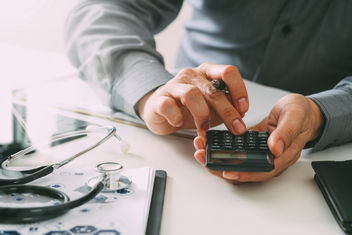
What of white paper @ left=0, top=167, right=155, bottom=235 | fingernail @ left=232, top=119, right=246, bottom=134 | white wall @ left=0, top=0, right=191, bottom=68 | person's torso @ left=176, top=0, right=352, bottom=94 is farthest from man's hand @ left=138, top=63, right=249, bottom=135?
white wall @ left=0, top=0, right=191, bottom=68

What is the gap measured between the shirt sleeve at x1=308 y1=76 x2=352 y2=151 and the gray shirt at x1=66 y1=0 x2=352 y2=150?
0.20 feet

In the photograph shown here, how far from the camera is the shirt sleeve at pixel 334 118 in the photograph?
0.61 metres

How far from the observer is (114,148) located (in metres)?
0.58

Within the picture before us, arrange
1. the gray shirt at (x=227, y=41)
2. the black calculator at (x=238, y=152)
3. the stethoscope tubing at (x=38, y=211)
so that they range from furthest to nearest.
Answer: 1. the gray shirt at (x=227, y=41)
2. the black calculator at (x=238, y=152)
3. the stethoscope tubing at (x=38, y=211)

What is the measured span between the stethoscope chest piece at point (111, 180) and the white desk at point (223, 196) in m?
0.05

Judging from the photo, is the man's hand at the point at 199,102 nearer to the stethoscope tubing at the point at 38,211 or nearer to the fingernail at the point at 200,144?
the fingernail at the point at 200,144

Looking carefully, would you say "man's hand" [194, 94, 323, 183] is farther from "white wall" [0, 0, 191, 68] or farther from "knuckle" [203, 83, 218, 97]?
"white wall" [0, 0, 191, 68]

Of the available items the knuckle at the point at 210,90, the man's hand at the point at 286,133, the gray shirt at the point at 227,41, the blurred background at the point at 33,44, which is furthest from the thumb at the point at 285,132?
the blurred background at the point at 33,44

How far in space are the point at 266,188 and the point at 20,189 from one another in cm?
30

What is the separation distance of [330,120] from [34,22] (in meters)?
1.51

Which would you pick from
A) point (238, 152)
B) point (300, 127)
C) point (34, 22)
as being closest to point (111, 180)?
point (238, 152)

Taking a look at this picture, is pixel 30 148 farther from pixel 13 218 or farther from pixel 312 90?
pixel 312 90

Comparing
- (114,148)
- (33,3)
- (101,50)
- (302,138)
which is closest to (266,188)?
(302,138)

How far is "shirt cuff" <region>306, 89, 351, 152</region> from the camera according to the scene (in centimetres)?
60
